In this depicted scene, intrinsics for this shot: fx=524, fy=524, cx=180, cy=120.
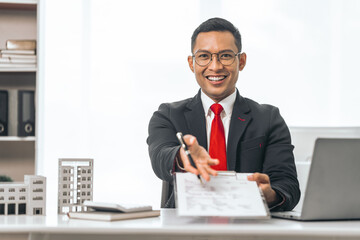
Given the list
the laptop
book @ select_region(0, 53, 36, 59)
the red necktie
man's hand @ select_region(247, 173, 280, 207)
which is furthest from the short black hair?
book @ select_region(0, 53, 36, 59)

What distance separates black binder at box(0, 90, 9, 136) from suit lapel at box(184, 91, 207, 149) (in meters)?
1.40

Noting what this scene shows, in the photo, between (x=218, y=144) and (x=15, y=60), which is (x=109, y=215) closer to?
(x=218, y=144)

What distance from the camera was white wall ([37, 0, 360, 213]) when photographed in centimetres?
354

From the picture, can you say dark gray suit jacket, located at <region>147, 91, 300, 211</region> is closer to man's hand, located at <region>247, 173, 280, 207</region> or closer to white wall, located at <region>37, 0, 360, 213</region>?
man's hand, located at <region>247, 173, 280, 207</region>

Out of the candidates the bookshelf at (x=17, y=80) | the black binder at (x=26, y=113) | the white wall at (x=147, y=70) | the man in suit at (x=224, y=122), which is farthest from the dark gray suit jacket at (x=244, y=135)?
the white wall at (x=147, y=70)

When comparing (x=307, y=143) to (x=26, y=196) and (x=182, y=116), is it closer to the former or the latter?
(x=182, y=116)

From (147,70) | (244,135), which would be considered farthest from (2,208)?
(147,70)

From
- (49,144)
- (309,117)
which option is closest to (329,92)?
(309,117)

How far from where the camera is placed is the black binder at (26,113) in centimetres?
300

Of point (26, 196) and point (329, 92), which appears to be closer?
point (26, 196)

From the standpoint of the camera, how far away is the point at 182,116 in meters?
2.02

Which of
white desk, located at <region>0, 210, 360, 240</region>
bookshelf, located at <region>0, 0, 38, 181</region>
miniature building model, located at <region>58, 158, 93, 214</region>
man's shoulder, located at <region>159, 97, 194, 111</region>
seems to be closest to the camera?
white desk, located at <region>0, 210, 360, 240</region>

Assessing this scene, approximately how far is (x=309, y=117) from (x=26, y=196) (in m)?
2.54

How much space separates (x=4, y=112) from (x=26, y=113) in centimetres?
12
